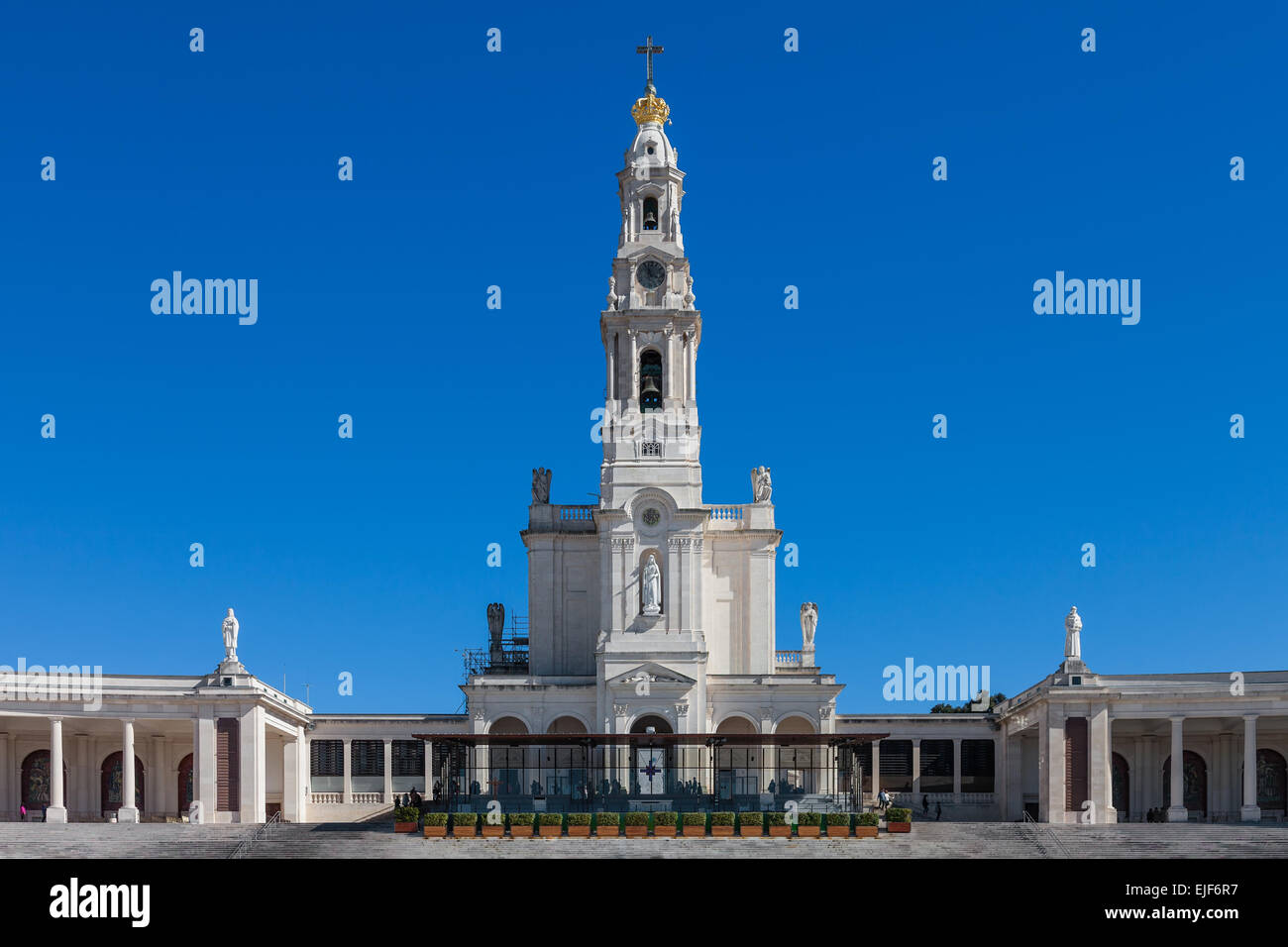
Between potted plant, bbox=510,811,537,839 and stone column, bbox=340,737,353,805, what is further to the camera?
stone column, bbox=340,737,353,805

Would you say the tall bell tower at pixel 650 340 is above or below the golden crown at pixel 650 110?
below

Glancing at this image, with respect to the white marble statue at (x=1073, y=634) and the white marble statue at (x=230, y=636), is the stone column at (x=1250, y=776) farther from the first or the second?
the white marble statue at (x=230, y=636)

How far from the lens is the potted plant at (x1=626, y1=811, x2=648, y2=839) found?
60844 mm

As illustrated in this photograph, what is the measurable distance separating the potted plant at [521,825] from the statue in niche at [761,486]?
2638 cm

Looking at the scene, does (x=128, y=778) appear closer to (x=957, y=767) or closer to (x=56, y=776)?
(x=56, y=776)

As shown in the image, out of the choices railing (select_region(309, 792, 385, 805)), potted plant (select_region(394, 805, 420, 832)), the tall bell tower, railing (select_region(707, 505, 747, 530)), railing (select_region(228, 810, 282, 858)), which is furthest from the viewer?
railing (select_region(309, 792, 385, 805))

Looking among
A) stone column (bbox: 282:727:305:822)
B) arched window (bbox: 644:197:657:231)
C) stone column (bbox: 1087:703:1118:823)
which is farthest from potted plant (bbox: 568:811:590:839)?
arched window (bbox: 644:197:657:231)

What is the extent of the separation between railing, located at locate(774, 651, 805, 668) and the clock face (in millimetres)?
20010

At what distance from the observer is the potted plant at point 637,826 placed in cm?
6084

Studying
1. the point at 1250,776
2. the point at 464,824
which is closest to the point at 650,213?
the point at 464,824

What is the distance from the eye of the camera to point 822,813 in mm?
63094

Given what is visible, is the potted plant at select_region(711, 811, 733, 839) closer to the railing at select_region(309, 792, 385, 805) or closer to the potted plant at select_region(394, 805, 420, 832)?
the potted plant at select_region(394, 805, 420, 832)

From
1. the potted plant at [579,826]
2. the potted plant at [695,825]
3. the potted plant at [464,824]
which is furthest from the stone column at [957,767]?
the potted plant at [464,824]
